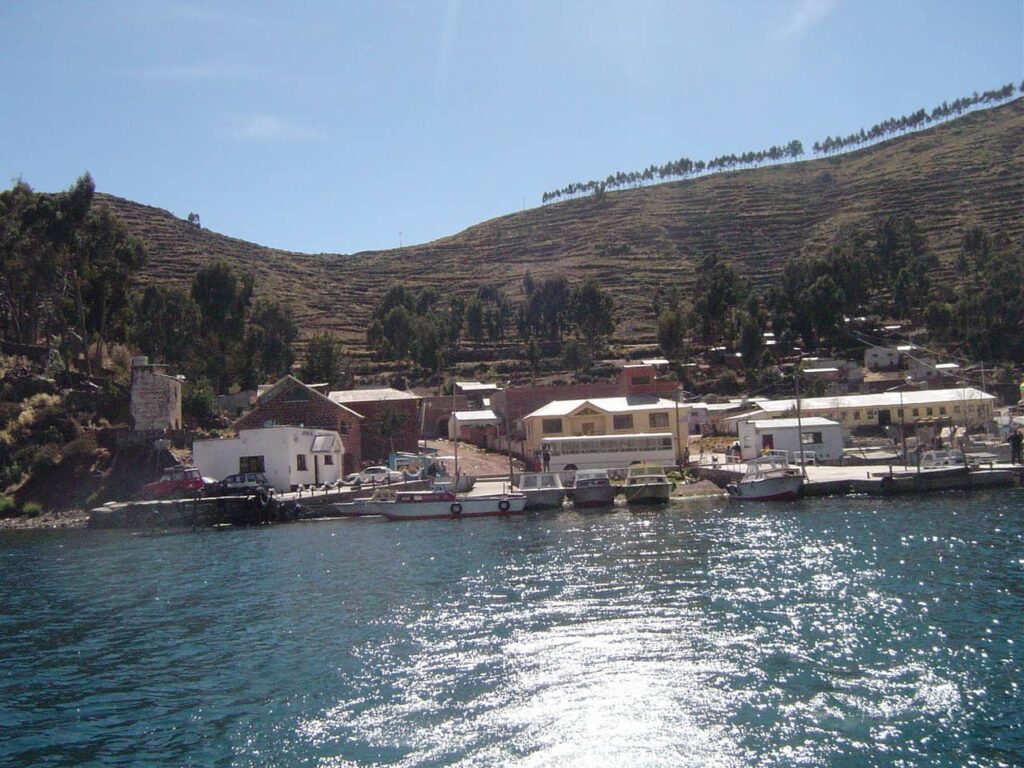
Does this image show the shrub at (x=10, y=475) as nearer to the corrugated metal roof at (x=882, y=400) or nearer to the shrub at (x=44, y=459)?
the shrub at (x=44, y=459)

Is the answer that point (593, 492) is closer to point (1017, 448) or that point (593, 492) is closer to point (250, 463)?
point (250, 463)

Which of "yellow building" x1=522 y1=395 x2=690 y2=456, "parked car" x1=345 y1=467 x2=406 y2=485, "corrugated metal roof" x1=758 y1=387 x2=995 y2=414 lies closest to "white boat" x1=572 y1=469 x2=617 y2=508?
"parked car" x1=345 y1=467 x2=406 y2=485

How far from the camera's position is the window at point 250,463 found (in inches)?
2191

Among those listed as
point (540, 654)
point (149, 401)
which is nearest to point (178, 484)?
point (149, 401)

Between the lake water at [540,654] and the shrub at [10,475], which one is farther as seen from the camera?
the shrub at [10,475]

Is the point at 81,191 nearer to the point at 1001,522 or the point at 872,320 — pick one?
the point at 1001,522

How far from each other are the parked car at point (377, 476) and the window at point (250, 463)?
18.4ft

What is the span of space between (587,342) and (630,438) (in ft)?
180

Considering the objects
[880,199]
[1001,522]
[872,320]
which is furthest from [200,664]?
[880,199]

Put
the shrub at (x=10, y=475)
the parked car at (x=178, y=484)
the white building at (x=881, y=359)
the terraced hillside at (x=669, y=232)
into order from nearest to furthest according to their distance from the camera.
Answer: the parked car at (x=178, y=484) → the shrub at (x=10, y=475) → the white building at (x=881, y=359) → the terraced hillside at (x=669, y=232)

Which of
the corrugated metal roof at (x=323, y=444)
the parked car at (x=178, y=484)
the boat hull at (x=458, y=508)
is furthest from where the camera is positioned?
the corrugated metal roof at (x=323, y=444)

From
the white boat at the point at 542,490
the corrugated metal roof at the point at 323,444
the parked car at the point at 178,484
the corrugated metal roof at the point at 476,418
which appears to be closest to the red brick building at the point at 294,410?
the corrugated metal roof at the point at 323,444

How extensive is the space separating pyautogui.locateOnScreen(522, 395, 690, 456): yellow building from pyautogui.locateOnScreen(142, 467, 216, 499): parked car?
23.5 meters

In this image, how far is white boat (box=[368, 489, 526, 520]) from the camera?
48438mm
